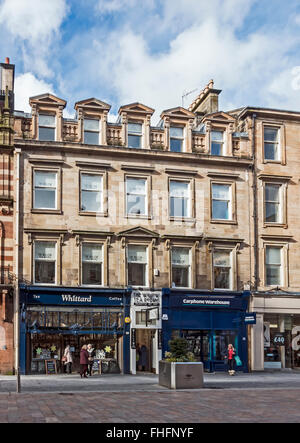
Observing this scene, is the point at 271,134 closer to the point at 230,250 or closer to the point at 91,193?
the point at 230,250

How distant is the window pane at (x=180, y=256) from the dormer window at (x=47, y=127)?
8.64 m

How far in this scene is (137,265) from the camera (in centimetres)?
3284

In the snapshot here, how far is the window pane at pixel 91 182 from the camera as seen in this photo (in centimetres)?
3278

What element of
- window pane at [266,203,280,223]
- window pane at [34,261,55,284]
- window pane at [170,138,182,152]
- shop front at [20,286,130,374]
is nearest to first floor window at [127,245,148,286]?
shop front at [20,286,130,374]

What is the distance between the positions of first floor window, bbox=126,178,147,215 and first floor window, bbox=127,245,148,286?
189 centimetres

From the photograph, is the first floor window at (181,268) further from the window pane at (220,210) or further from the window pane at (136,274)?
the window pane at (220,210)

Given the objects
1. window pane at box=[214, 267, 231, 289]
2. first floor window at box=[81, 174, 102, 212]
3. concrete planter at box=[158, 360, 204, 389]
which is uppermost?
first floor window at box=[81, 174, 102, 212]

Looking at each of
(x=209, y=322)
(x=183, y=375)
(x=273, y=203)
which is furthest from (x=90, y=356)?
(x=273, y=203)

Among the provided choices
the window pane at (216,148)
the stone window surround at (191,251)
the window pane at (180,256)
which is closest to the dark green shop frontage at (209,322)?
the stone window surround at (191,251)

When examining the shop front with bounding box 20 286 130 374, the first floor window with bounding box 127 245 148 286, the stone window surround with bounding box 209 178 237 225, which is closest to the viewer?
the shop front with bounding box 20 286 130 374

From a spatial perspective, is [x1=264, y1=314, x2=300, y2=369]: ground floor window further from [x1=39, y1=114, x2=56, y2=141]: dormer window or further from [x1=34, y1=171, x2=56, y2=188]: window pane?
[x1=39, y1=114, x2=56, y2=141]: dormer window

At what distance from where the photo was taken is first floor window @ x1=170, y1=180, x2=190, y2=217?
33875 millimetres

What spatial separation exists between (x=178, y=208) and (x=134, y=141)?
4.27 m
